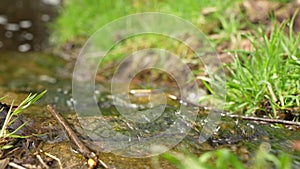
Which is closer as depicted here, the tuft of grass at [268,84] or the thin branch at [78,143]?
the thin branch at [78,143]

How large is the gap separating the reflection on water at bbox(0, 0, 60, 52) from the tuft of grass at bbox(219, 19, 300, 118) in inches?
171

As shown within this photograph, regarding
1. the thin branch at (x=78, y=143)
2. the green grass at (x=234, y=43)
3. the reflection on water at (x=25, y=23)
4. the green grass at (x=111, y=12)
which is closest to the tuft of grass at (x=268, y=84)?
the green grass at (x=234, y=43)

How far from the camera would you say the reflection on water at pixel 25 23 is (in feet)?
20.5

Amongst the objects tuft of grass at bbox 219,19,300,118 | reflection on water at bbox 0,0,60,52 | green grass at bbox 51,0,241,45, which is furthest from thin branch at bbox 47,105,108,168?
reflection on water at bbox 0,0,60,52

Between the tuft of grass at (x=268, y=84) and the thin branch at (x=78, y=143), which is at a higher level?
the tuft of grass at (x=268, y=84)

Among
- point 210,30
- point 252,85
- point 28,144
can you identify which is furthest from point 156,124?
point 210,30

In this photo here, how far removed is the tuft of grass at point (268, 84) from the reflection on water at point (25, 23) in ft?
14.2

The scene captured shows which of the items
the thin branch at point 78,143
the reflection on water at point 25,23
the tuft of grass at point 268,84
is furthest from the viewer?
→ the reflection on water at point 25,23

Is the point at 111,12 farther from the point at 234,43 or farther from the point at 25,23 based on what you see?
the point at 25,23

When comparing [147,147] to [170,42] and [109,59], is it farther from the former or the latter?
[109,59]

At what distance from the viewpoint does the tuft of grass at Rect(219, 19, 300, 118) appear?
7.29 feet

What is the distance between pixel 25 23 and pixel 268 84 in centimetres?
570

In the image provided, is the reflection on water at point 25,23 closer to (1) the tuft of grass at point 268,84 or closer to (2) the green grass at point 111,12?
(2) the green grass at point 111,12

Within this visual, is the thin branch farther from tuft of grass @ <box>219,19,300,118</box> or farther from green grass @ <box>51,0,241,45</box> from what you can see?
green grass @ <box>51,0,241,45</box>
